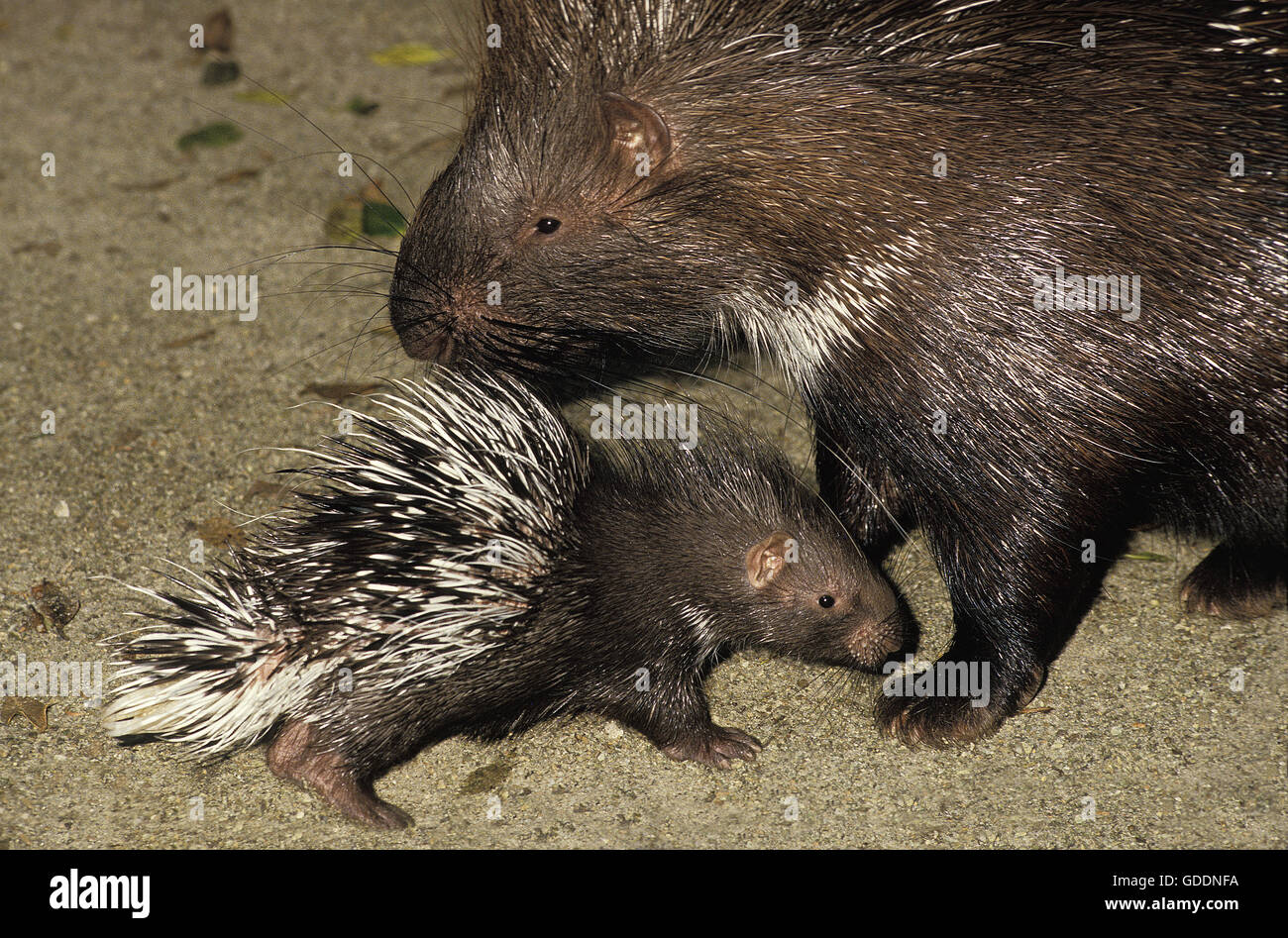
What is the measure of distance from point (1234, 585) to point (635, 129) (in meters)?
1.84

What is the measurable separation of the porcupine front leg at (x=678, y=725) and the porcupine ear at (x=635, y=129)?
3.78 ft

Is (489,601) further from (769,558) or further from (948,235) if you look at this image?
(948,235)

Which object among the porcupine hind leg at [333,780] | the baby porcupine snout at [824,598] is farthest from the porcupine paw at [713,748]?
the porcupine hind leg at [333,780]

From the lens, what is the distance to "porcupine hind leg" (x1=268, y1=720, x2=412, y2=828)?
266 cm

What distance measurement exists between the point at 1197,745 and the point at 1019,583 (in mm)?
568

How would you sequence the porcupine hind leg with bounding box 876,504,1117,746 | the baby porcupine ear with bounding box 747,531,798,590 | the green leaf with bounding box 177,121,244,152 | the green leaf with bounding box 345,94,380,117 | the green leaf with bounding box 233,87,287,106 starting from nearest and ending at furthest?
1. the porcupine hind leg with bounding box 876,504,1117,746
2. the baby porcupine ear with bounding box 747,531,798,590
3. the green leaf with bounding box 177,121,244,152
4. the green leaf with bounding box 345,94,380,117
5. the green leaf with bounding box 233,87,287,106

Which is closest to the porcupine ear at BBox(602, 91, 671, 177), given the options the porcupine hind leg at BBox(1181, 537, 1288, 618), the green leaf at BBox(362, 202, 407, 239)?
the porcupine hind leg at BBox(1181, 537, 1288, 618)

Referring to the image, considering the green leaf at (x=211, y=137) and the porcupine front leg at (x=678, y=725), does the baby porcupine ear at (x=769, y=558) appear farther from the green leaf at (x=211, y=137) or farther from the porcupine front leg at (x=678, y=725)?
the green leaf at (x=211, y=137)

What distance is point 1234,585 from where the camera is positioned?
3127 millimetres

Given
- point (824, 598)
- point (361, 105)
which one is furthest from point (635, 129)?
point (361, 105)

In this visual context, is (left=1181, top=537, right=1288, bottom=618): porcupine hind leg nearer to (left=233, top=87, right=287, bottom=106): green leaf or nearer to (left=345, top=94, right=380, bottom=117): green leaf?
(left=345, top=94, right=380, bottom=117): green leaf

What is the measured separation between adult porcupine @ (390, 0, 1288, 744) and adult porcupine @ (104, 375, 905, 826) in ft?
0.93

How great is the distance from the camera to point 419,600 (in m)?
2.58

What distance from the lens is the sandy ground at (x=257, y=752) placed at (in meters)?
2.68
